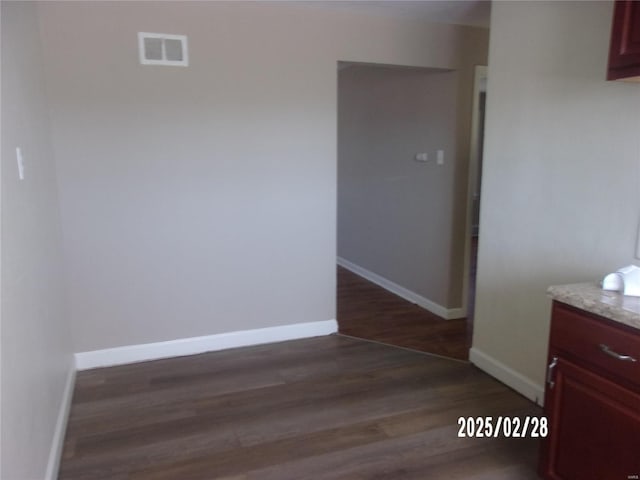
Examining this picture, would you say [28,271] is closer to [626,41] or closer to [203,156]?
[203,156]

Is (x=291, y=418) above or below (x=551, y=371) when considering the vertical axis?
below

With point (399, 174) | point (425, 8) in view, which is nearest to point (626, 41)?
point (425, 8)

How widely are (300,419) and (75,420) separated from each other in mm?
1166

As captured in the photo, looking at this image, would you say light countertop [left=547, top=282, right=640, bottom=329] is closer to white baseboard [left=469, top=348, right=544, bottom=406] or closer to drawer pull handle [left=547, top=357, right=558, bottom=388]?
drawer pull handle [left=547, top=357, right=558, bottom=388]

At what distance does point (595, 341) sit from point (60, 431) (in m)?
2.31

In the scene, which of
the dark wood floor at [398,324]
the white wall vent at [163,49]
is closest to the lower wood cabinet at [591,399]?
the dark wood floor at [398,324]

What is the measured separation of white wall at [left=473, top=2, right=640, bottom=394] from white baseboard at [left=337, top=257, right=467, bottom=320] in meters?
0.94

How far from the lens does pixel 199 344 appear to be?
10.9ft

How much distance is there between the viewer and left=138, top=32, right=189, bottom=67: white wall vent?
2.90 m

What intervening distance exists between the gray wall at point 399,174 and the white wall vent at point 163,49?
192 cm

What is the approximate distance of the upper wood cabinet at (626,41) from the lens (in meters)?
1.65

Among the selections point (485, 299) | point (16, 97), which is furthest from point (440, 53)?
point (16, 97)
